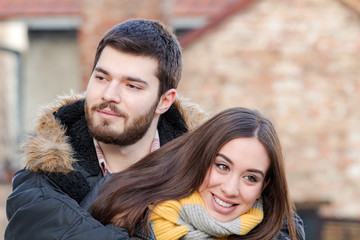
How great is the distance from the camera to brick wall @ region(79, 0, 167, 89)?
352 inches

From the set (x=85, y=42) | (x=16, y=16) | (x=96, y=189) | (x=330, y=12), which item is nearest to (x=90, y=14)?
(x=85, y=42)

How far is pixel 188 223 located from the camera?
130 inches

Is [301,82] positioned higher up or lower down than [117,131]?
higher up

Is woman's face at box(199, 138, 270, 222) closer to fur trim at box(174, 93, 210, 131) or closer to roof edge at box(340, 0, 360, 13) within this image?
fur trim at box(174, 93, 210, 131)

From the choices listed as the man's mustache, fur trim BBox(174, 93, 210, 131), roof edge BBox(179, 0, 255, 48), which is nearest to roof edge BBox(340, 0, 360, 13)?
roof edge BBox(179, 0, 255, 48)

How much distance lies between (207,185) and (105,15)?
5.90 m

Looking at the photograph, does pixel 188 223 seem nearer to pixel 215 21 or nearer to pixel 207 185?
pixel 207 185

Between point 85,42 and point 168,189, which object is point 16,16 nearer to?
point 85,42

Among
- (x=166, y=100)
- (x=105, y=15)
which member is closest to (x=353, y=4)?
(x=105, y=15)

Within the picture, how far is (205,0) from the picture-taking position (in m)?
11.6

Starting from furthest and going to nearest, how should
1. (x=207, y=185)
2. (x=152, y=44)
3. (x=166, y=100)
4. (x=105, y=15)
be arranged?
(x=105, y=15), (x=166, y=100), (x=152, y=44), (x=207, y=185)

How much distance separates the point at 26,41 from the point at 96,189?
9643 millimetres

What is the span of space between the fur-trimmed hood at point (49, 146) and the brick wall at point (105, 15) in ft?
17.6

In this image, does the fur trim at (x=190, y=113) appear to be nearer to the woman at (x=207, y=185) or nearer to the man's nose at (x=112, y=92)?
the woman at (x=207, y=185)
